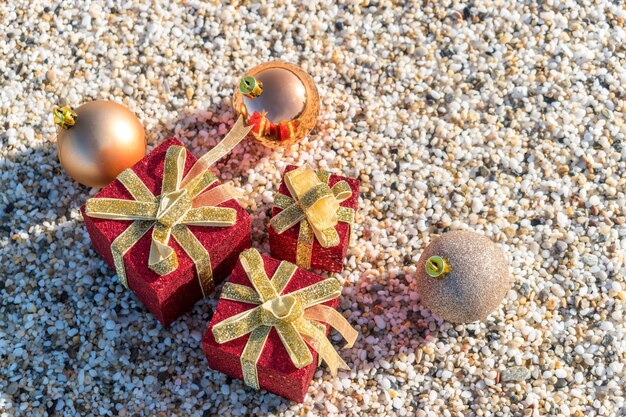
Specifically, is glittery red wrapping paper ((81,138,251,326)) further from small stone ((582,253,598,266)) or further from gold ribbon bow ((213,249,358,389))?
small stone ((582,253,598,266))

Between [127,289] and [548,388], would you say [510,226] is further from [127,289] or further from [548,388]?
[127,289]

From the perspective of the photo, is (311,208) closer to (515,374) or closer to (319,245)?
(319,245)

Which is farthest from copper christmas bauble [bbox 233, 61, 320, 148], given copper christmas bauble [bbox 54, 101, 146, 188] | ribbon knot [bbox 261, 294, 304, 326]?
ribbon knot [bbox 261, 294, 304, 326]

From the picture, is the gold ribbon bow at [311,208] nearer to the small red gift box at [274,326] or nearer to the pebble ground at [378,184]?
Answer: the small red gift box at [274,326]

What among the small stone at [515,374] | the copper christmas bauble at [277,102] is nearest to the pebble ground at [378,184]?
the small stone at [515,374]

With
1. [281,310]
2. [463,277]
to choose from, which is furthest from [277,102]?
[463,277]
